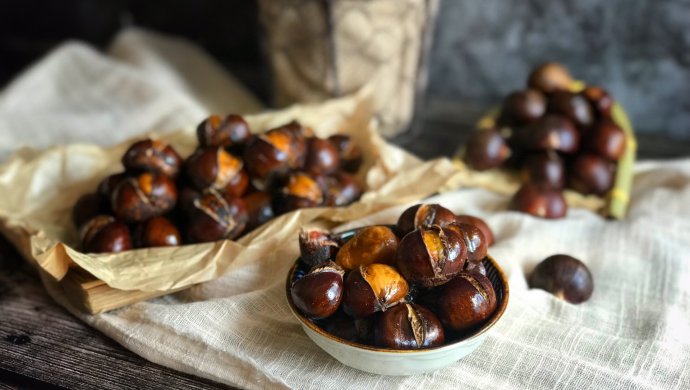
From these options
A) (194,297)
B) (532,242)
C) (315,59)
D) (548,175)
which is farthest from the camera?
(315,59)

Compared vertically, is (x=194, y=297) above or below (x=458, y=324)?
below

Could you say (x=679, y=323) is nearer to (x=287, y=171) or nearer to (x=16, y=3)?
(x=287, y=171)

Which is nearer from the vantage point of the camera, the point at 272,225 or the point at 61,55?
the point at 272,225

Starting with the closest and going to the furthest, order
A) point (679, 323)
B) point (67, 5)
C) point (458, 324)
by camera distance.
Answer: point (458, 324) < point (679, 323) < point (67, 5)

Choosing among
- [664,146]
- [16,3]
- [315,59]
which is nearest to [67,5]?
[16,3]

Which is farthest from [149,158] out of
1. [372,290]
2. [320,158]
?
[372,290]
